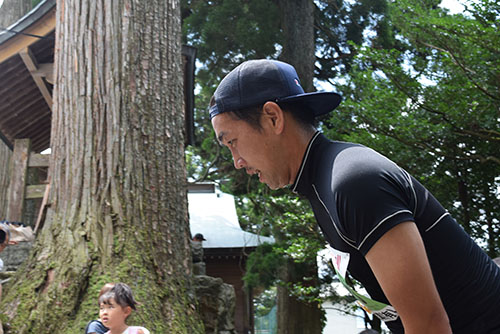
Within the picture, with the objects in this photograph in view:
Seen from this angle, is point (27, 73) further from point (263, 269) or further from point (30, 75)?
point (263, 269)

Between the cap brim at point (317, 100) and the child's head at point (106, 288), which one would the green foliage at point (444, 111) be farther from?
the cap brim at point (317, 100)

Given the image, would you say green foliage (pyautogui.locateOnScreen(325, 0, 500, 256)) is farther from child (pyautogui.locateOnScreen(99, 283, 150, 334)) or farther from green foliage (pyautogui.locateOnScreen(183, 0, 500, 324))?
child (pyautogui.locateOnScreen(99, 283, 150, 334))

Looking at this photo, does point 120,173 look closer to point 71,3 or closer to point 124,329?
point 124,329

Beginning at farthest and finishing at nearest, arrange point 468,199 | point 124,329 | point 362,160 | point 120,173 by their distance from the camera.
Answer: point 468,199 < point 120,173 < point 124,329 < point 362,160

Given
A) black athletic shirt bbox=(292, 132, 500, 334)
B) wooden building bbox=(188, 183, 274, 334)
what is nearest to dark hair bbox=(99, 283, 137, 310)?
black athletic shirt bbox=(292, 132, 500, 334)

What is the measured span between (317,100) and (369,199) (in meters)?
0.38

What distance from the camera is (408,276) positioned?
1.04 meters

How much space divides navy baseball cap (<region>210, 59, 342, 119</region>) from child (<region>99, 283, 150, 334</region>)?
2.35 metres

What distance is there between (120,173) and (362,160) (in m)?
3.28

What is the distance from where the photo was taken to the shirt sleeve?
1.05m

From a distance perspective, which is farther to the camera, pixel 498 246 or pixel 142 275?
pixel 498 246

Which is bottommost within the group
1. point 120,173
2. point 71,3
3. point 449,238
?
point 449,238

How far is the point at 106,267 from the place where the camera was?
12.4 feet

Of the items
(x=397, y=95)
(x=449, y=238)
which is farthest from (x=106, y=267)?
(x=397, y=95)
